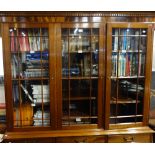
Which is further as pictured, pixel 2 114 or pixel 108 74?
pixel 2 114

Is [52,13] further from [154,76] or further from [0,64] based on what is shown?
[154,76]

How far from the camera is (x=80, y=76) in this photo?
2.29m

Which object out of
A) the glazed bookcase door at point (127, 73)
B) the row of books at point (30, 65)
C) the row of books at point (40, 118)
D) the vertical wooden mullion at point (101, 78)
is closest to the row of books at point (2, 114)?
the row of books at point (40, 118)

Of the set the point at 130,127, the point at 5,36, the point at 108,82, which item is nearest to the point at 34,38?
the point at 5,36

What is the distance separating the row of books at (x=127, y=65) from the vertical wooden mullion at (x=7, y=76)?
3.61ft

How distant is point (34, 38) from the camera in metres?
2.18

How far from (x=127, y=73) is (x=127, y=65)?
9 cm

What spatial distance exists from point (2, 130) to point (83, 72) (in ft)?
3.77

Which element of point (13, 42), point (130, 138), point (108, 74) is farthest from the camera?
point (130, 138)

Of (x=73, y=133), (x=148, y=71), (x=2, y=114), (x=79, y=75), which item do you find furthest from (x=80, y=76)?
(x=2, y=114)

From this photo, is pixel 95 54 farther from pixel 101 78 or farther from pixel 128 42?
pixel 128 42

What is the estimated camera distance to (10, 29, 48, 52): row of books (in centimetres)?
215

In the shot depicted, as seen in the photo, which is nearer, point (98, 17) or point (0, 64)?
point (98, 17)

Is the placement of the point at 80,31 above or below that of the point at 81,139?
above
